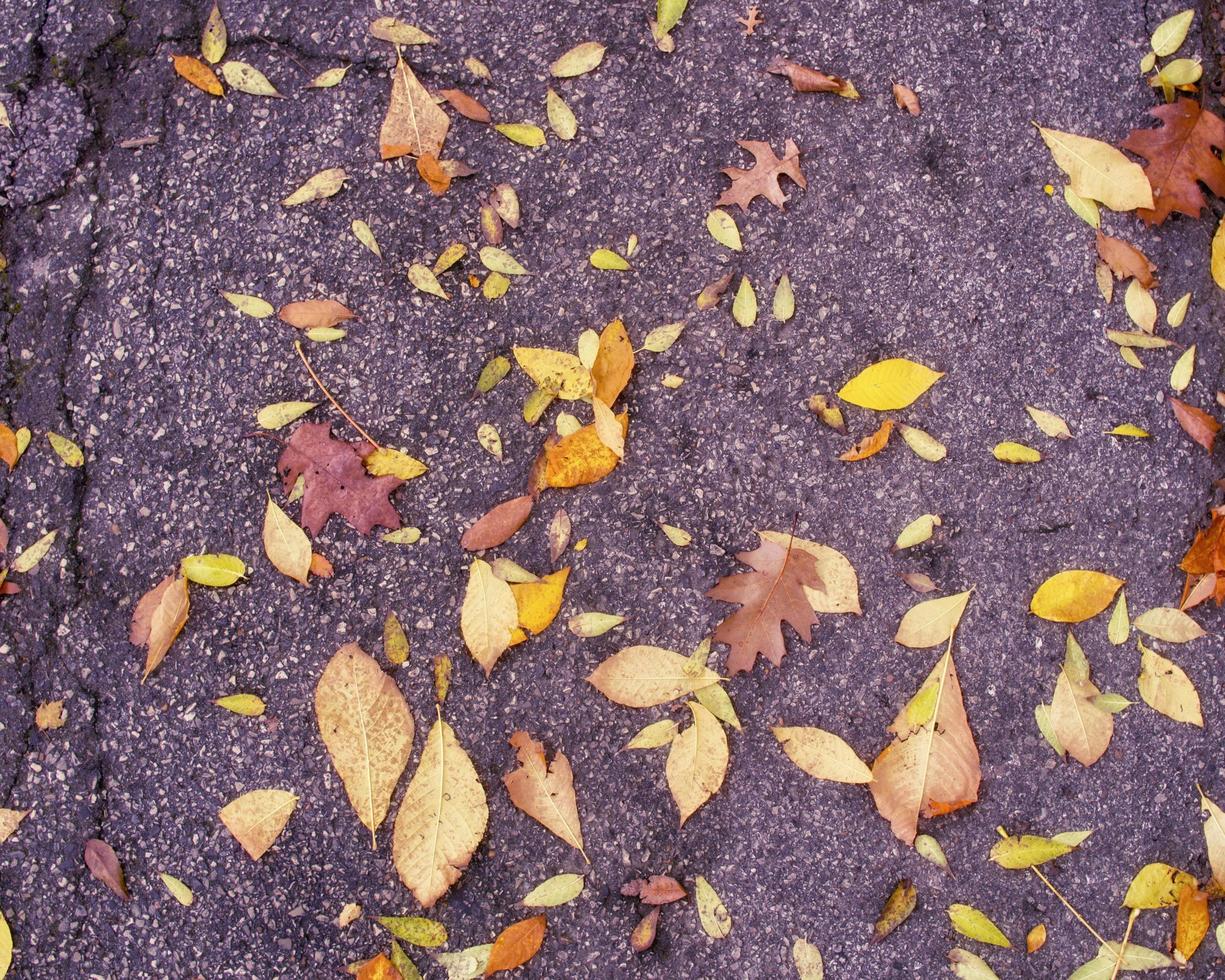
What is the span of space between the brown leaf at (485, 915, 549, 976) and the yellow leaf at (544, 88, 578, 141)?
172 cm

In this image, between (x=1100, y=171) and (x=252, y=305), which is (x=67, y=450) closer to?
(x=252, y=305)

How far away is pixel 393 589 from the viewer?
189 cm

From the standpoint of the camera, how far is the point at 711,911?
1.83m

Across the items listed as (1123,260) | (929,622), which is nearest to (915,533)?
(929,622)

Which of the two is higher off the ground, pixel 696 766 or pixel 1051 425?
pixel 1051 425

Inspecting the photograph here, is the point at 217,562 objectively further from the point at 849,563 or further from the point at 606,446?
the point at 849,563

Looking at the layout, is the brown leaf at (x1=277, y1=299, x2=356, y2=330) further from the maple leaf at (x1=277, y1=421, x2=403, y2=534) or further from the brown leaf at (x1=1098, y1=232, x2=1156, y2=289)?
the brown leaf at (x1=1098, y1=232, x2=1156, y2=289)

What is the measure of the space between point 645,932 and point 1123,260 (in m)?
1.82

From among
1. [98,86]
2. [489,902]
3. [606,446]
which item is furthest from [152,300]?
[489,902]

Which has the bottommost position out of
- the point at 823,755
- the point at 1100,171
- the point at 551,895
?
the point at 551,895

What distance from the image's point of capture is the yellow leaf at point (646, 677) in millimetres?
1858

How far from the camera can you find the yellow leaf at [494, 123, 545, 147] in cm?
199

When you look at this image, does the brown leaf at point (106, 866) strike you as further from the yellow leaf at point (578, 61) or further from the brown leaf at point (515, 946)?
the yellow leaf at point (578, 61)

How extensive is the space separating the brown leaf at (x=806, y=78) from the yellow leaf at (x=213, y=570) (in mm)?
1635
